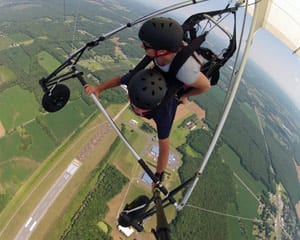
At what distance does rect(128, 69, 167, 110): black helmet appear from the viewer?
8.95 feet

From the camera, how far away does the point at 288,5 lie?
4539 mm

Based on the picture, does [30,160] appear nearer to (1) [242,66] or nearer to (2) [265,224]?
(2) [265,224]

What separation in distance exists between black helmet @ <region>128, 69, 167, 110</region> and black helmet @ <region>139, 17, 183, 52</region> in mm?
265

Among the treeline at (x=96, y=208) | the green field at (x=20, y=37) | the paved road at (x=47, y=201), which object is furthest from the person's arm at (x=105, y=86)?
the green field at (x=20, y=37)

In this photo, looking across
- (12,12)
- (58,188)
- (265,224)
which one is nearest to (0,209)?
(58,188)

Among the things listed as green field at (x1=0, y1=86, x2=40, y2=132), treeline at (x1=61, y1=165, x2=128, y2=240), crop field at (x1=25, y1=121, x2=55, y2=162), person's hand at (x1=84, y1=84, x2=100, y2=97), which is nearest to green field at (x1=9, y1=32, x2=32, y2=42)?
green field at (x1=0, y1=86, x2=40, y2=132)

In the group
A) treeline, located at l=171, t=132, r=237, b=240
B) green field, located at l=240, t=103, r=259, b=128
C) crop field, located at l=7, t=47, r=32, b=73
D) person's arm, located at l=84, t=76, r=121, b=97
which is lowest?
crop field, located at l=7, t=47, r=32, b=73

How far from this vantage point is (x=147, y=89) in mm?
2721

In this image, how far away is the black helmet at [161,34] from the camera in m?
2.87

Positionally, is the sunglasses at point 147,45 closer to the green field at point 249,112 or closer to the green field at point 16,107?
the green field at point 16,107

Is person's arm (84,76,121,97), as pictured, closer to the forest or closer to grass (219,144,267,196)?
the forest

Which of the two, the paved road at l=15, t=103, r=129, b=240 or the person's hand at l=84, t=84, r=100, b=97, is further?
the paved road at l=15, t=103, r=129, b=240

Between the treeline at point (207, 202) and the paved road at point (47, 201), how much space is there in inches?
242

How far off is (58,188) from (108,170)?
2.95 metres
